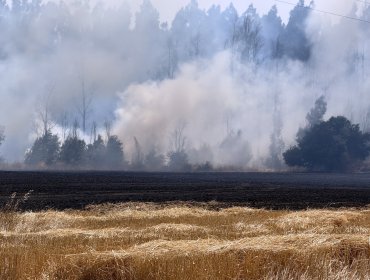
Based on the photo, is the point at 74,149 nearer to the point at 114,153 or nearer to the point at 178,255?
the point at 114,153

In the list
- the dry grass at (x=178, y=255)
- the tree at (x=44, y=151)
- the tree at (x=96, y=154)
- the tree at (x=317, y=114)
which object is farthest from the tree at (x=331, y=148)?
the dry grass at (x=178, y=255)

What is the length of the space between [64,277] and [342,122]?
357 feet

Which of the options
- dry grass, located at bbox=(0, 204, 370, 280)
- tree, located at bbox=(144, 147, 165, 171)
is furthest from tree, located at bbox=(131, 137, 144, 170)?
dry grass, located at bbox=(0, 204, 370, 280)

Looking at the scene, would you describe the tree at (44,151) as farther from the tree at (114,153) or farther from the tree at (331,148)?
the tree at (331,148)

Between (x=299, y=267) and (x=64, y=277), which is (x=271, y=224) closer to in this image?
(x=299, y=267)

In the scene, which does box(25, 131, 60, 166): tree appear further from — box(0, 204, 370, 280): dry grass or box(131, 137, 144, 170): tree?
box(0, 204, 370, 280): dry grass

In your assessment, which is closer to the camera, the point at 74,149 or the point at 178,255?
the point at 178,255

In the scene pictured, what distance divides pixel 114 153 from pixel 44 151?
46.6 ft

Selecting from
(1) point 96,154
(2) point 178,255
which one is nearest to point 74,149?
(1) point 96,154

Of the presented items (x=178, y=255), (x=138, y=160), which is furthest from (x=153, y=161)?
(x=178, y=255)

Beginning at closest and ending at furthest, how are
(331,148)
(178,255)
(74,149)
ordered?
(178,255) < (74,149) < (331,148)

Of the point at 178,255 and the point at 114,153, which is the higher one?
the point at 114,153

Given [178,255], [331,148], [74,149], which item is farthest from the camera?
[331,148]

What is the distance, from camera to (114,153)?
377 feet
